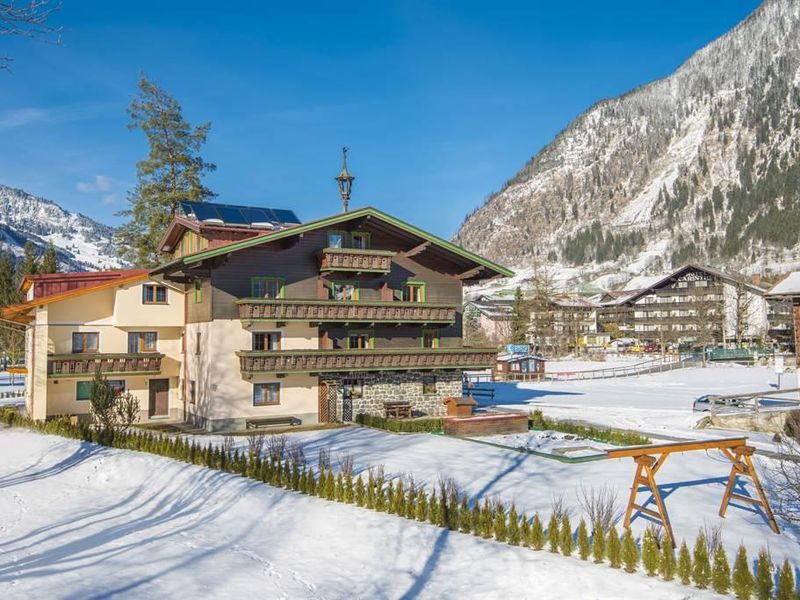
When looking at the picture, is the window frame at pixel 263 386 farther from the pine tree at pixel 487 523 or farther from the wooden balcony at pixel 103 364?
the pine tree at pixel 487 523

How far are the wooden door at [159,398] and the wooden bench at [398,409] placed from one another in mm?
11650

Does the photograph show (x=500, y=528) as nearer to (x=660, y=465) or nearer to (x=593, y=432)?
(x=660, y=465)

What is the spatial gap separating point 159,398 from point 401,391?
12.7 meters

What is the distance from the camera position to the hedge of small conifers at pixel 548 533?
10.7m

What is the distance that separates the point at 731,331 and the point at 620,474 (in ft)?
318

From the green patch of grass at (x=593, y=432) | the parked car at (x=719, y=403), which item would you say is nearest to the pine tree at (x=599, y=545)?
the green patch of grass at (x=593, y=432)

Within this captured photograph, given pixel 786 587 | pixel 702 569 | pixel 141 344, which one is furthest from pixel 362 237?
pixel 786 587

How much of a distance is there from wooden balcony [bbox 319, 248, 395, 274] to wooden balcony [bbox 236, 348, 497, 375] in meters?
3.87

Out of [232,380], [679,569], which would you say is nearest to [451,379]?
[232,380]

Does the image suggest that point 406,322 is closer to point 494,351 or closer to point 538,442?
point 494,351

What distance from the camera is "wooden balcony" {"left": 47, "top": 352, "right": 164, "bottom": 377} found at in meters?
30.9

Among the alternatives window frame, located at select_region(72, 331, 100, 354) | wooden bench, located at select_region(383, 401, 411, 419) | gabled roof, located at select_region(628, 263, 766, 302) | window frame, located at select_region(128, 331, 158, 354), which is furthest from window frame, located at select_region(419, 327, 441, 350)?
gabled roof, located at select_region(628, 263, 766, 302)

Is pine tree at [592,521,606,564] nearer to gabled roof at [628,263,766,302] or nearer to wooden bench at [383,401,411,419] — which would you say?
wooden bench at [383,401,411,419]

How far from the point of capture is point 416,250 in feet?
112
